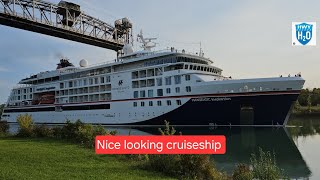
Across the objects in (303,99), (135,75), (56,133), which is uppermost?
(135,75)

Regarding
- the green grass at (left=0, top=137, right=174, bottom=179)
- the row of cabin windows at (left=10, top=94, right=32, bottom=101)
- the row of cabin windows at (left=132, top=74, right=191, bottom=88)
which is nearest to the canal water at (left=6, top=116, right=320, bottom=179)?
the green grass at (left=0, top=137, right=174, bottom=179)

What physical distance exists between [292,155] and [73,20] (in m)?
45.6

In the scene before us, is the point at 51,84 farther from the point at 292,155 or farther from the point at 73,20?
the point at 292,155

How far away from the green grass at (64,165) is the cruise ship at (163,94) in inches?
1039

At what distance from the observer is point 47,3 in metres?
53.8

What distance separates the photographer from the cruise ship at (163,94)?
126ft

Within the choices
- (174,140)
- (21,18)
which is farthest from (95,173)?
(21,18)

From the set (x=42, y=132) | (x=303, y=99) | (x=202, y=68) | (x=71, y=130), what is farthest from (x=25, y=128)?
(x=303, y=99)

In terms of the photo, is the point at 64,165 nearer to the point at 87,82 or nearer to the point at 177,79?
the point at 177,79
